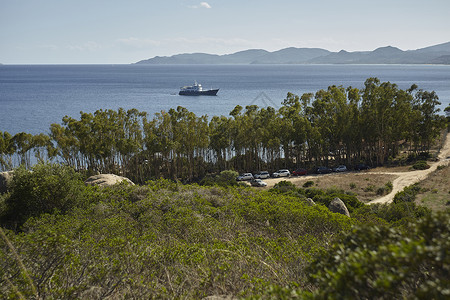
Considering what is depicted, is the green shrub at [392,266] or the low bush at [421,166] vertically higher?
the green shrub at [392,266]

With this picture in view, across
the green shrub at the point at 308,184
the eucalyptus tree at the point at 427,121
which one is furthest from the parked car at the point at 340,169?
the eucalyptus tree at the point at 427,121

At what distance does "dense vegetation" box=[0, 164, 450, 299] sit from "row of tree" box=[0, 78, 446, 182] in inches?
914

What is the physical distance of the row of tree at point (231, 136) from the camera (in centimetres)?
4234

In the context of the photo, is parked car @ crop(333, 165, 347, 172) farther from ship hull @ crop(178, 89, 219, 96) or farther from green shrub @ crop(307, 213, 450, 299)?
ship hull @ crop(178, 89, 219, 96)

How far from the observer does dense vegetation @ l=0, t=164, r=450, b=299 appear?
4770mm

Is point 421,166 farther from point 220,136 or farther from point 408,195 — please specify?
point 220,136

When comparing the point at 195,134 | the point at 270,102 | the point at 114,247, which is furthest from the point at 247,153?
the point at 270,102

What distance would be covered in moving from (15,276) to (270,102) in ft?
304

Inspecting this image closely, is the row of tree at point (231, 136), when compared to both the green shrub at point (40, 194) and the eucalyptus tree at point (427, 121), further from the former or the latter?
the green shrub at point (40, 194)

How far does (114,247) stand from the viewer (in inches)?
393

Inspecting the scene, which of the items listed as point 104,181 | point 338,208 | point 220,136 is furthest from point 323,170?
point 104,181

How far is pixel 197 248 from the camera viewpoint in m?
10.1

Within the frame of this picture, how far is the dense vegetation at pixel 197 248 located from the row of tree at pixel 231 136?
23.2 metres

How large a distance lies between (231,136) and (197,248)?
3548 cm
